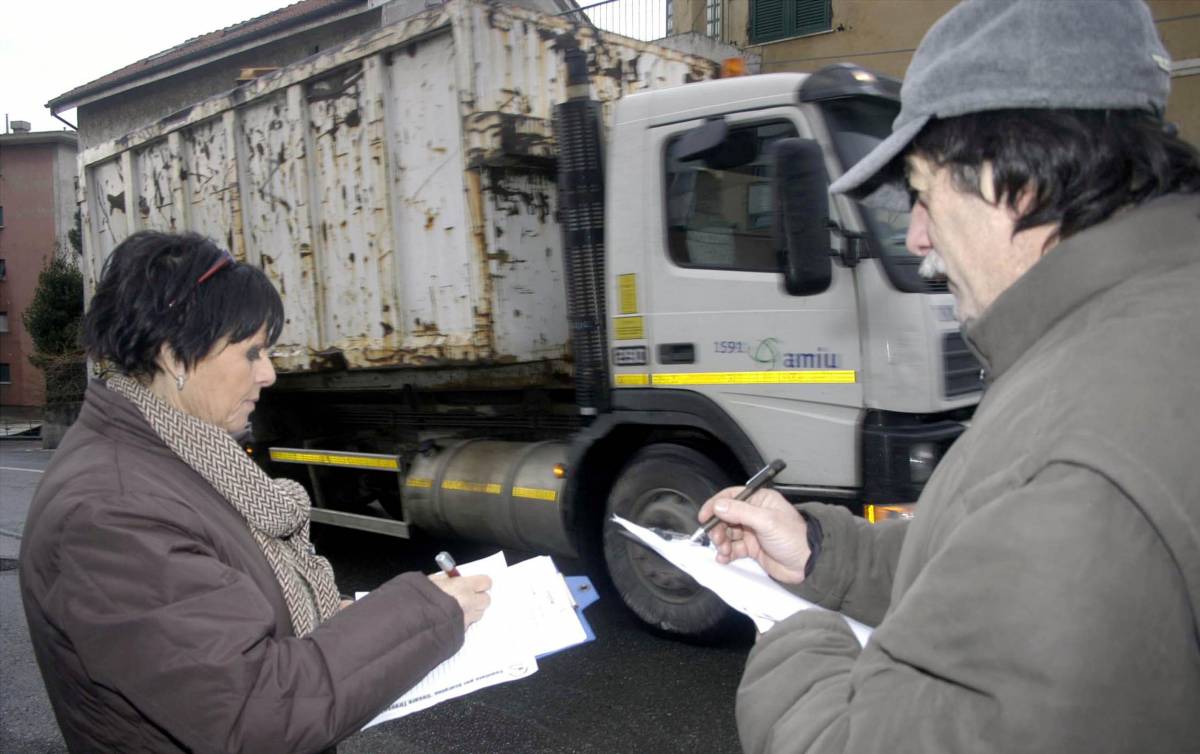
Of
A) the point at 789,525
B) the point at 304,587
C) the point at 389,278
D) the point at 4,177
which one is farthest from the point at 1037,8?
the point at 4,177

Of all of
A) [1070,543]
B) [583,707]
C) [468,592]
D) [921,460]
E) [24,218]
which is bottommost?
[583,707]

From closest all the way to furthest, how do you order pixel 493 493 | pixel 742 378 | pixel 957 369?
pixel 957 369
pixel 742 378
pixel 493 493

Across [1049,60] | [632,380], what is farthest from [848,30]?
[1049,60]

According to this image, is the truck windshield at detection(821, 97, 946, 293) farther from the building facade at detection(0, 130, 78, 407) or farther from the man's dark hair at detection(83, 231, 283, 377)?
the building facade at detection(0, 130, 78, 407)

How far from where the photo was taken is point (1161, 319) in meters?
0.82

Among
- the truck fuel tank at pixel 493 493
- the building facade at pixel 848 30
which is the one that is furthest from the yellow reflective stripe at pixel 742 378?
the building facade at pixel 848 30

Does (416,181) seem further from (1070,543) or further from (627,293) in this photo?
(1070,543)

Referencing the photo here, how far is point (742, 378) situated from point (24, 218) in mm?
34205

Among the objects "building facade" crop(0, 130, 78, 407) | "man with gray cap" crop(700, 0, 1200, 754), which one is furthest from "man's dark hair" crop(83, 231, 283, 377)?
"building facade" crop(0, 130, 78, 407)

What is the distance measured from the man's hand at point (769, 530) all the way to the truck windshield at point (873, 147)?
2.21 m

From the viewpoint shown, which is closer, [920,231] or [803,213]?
[920,231]

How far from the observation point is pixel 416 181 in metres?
4.79

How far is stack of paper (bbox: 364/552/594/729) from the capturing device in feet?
5.01

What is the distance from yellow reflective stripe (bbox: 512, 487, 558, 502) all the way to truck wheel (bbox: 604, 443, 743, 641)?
1.02ft
